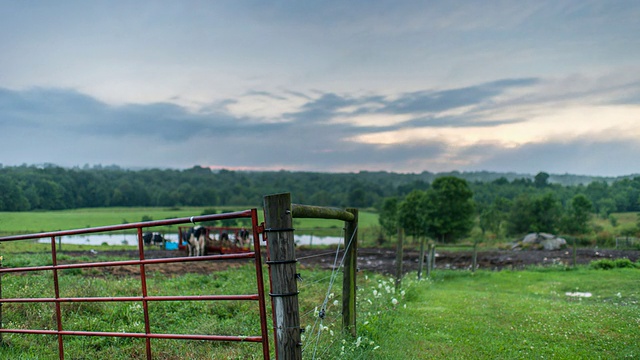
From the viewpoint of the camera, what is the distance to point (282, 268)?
134 inches

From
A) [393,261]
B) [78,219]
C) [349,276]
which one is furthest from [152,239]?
[349,276]

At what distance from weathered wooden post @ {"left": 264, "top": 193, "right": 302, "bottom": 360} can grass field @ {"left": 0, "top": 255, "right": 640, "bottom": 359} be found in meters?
0.85

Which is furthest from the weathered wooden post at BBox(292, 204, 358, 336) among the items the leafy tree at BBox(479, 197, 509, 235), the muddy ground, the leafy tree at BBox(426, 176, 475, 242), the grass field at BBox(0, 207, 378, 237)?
the leafy tree at BBox(479, 197, 509, 235)

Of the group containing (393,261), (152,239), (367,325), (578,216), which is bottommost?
(578,216)

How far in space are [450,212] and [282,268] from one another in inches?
2296

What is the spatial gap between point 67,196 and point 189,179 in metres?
25.3

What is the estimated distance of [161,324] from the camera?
7340 millimetres

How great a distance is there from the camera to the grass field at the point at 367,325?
585 centimetres

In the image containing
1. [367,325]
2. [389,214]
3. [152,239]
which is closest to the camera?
[367,325]

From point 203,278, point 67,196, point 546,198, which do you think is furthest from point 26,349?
point 546,198

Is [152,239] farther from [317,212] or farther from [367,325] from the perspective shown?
[317,212]

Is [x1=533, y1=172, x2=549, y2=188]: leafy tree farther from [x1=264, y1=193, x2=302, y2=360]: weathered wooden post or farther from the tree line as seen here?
[x1=264, y1=193, x2=302, y2=360]: weathered wooden post

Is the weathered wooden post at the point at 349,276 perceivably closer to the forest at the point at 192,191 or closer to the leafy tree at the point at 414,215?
the forest at the point at 192,191

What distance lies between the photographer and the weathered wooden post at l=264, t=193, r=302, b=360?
134 inches
